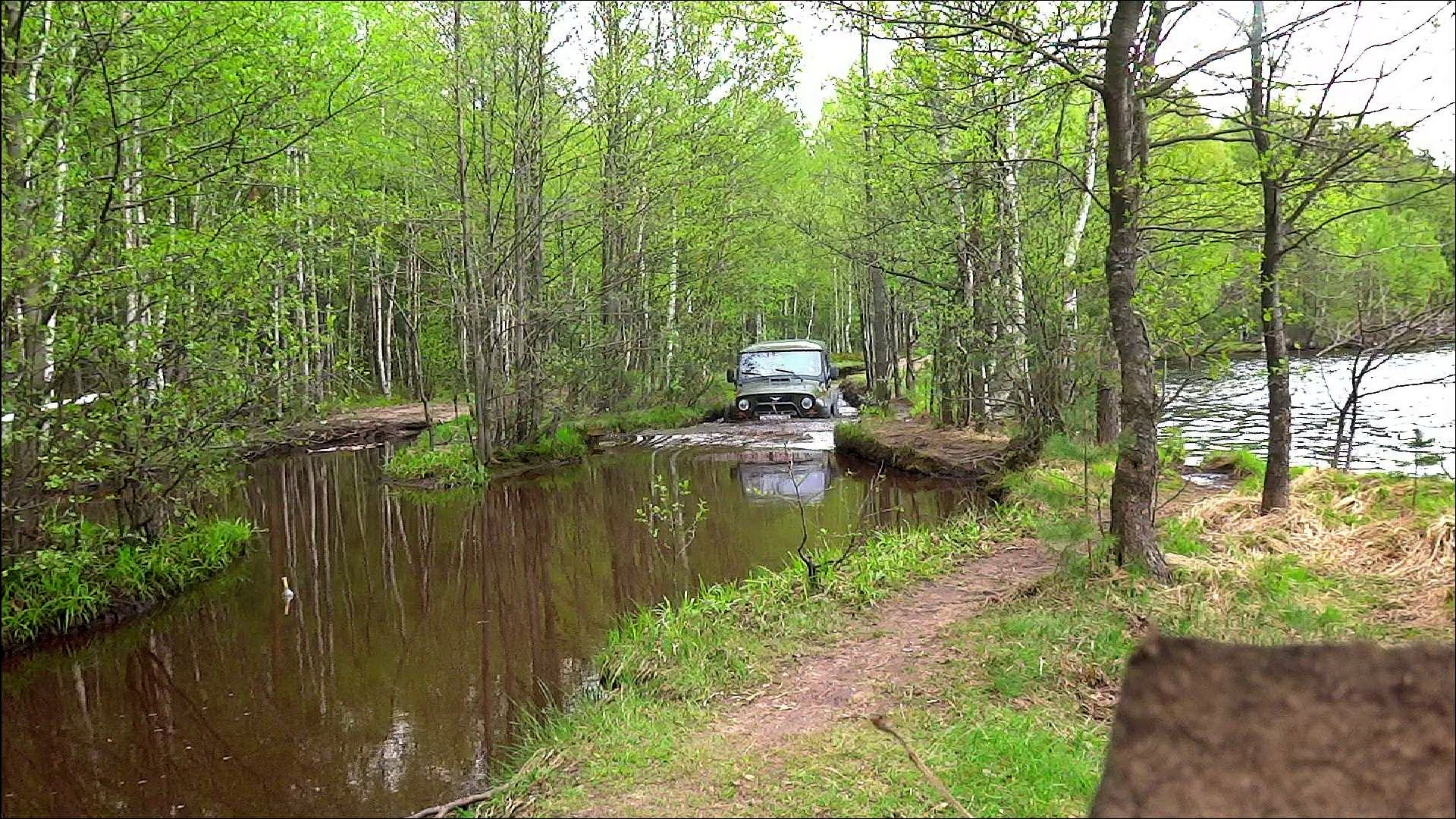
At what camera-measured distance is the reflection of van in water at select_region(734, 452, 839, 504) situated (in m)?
12.6

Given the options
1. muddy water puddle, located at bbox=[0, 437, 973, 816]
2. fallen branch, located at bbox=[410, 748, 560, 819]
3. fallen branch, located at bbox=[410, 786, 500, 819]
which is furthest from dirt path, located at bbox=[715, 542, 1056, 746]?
muddy water puddle, located at bbox=[0, 437, 973, 816]

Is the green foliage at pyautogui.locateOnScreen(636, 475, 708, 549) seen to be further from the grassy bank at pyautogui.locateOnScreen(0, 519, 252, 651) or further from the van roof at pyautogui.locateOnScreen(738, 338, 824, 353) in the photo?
the van roof at pyautogui.locateOnScreen(738, 338, 824, 353)

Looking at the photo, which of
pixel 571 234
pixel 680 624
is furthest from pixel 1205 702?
pixel 571 234

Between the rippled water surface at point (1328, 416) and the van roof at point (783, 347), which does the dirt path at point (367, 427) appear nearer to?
the van roof at point (783, 347)

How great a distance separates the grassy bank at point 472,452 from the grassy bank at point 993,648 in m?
7.93

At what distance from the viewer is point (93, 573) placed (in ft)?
26.1

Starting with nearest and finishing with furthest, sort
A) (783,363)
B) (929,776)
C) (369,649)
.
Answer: (929,776) → (369,649) → (783,363)

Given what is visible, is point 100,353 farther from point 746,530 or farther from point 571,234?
point 571,234

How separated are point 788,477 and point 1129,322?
8294mm

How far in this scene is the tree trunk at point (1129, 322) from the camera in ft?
19.9

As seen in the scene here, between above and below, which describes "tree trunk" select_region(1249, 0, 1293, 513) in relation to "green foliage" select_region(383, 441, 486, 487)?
above

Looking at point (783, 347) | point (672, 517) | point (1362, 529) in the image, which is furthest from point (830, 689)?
point (783, 347)

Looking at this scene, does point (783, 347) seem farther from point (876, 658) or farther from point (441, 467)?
point (876, 658)

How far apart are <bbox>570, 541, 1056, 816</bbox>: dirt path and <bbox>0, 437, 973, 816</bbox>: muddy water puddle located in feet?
4.22
